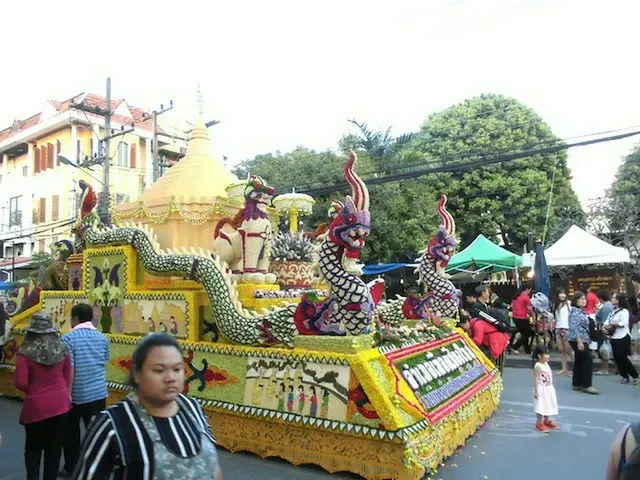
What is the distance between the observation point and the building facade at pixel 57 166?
2298 centimetres

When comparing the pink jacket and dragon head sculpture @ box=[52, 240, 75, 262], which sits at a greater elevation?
dragon head sculpture @ box=[52, 240, 75, 262]

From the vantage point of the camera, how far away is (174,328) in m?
5.77

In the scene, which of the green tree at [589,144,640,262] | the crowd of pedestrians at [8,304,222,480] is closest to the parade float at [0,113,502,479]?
the crowd of pedestrians at [8,304,222,480]

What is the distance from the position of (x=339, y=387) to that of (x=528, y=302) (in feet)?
25.0

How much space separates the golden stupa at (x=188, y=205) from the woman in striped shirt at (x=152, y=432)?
18.7 ft

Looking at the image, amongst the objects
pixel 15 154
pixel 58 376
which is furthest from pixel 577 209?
pixel 15 154

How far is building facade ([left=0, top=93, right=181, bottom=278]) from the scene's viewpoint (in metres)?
23.0

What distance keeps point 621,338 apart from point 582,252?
195 inches

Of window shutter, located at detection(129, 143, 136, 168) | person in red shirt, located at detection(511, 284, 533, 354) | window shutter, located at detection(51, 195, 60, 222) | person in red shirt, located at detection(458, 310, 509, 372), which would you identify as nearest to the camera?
person in red shirt, located at detection(458, 310, 509, 372)

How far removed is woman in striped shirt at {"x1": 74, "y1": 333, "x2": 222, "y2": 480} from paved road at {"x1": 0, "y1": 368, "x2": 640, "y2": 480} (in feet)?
8.68

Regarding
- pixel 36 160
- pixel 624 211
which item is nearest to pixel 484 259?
pixel 624 211

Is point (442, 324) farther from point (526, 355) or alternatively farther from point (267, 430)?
point (526, 355)

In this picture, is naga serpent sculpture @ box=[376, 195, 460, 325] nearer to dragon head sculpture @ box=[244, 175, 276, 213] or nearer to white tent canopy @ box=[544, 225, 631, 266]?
dragon head sculpture @ box=[244, 175, 276, 213]

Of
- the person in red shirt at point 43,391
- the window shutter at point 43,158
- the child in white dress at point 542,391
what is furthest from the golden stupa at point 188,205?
the window shutter at point 43,158
